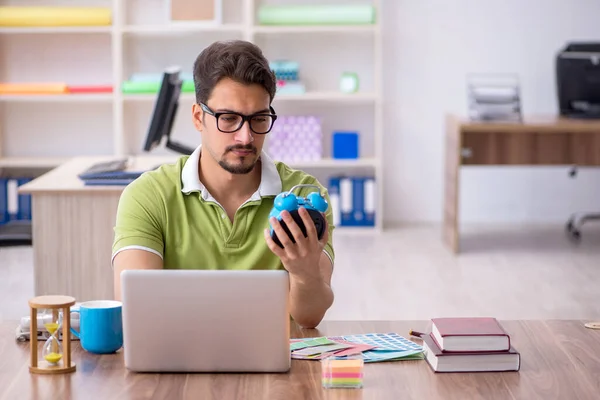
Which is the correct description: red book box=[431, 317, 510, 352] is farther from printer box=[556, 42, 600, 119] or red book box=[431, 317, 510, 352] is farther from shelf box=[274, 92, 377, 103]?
shelf box=[274, 92, 377, 103]

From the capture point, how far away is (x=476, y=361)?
1.77m

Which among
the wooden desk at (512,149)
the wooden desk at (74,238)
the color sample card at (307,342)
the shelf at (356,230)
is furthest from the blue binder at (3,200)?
the color sample card at (307,342)

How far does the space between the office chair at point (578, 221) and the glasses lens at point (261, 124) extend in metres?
4.34

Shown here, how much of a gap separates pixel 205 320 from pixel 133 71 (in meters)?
5.00

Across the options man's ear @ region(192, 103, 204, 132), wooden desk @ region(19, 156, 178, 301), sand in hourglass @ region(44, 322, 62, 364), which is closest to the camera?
sand in hourglass @ region(44, 322, 62, 364)

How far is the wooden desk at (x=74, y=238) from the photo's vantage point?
12.2ft

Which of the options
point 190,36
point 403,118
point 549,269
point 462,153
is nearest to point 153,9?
point 190,36

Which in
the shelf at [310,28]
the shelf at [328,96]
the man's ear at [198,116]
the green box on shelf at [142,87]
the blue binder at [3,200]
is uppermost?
the shelf at [310,28]

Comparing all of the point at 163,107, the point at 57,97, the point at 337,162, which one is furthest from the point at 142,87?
the point at 163,107

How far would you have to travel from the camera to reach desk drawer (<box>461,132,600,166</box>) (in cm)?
568

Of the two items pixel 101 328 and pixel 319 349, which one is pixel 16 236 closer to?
pixel 101 328

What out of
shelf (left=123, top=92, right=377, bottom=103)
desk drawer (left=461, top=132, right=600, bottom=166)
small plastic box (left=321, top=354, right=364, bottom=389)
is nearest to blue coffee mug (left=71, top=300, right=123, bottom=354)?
small plastic box (left=321, top=354, right=364, bottom=389)

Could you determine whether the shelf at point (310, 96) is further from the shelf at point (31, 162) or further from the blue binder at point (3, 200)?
the blue binder at point (3, 200)

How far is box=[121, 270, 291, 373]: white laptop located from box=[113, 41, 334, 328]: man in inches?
12.2
